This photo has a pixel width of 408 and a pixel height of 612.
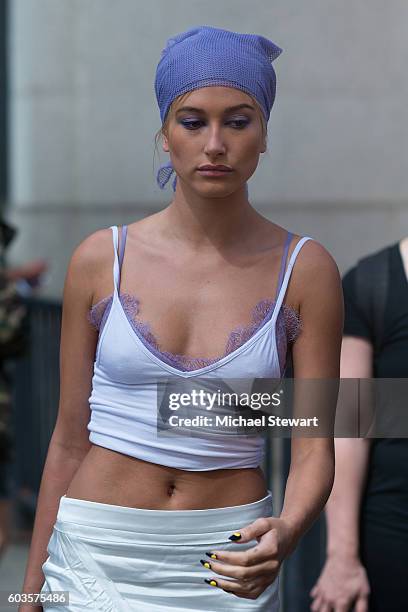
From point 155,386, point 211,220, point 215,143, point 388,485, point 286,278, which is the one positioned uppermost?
point 215,143

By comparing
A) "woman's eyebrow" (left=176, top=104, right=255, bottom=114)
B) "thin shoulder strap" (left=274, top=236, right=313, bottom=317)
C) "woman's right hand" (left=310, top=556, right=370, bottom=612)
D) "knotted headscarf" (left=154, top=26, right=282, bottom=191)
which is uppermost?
"knotted headscarf" (left=154, top=26, right=282, bottom=191)

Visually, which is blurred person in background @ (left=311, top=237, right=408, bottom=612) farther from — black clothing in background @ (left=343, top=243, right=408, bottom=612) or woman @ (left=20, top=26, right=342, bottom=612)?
woman @ (left=20, top=26, right=342, bottom=612)

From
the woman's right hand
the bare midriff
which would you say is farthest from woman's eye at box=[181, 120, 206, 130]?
the woman's right hand

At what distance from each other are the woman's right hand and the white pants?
0.89 metres

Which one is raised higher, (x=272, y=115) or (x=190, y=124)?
(x=272, y=115)

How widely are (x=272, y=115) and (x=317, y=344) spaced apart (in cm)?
559

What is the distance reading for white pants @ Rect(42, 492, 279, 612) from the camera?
266 centimetres

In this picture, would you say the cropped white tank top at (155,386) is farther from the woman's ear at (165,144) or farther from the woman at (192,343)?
the woman's ear at (165,144)

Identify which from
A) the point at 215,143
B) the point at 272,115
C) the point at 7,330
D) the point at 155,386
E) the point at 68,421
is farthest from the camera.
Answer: the point at 272,115

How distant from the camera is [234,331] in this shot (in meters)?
2.62

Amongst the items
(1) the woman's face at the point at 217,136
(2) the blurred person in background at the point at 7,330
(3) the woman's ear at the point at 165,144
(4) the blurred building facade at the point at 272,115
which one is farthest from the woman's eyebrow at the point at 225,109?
(4) the blurred building facade at the point at 272,115

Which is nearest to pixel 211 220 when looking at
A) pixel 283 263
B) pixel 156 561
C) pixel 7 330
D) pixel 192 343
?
pixel 283 263

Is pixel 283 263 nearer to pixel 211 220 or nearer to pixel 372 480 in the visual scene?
pixel 211 220

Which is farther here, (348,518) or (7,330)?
→ (7,330)
